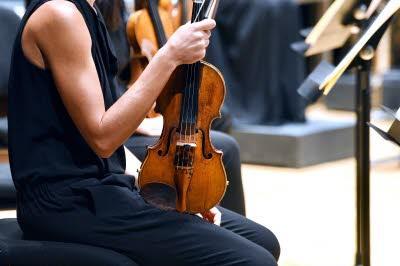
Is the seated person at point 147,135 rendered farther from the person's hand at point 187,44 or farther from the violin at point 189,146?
the person's hand at point 187,44

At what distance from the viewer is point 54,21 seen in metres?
1.81

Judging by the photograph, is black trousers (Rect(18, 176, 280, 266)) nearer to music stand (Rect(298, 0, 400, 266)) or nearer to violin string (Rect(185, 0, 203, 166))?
violin string (Rect(185, 0, 203, 166))

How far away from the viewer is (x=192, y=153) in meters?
1.94

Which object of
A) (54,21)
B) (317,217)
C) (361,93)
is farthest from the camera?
(317,217)

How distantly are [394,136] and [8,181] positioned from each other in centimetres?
112

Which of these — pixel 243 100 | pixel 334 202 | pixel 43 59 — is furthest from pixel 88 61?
pixel 243 100

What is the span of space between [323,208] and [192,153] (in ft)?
6.53

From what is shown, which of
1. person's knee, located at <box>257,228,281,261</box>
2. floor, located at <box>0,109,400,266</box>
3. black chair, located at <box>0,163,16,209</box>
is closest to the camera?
person's knee, located at <box>257,228,281,261</box>

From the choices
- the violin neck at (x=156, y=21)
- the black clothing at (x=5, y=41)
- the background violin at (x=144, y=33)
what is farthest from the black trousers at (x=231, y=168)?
the black clothing at (x=5, y=41)

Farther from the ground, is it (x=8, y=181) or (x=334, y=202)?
(x=8, y=181)

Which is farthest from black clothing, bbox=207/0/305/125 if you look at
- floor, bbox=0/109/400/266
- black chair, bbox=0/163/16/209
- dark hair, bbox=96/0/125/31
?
black chair, bbox=0/163/16/209

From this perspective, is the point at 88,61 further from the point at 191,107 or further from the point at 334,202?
the point at 334,202

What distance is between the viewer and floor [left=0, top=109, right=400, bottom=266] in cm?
322

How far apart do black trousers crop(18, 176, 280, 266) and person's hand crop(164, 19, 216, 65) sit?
33 centimetres
